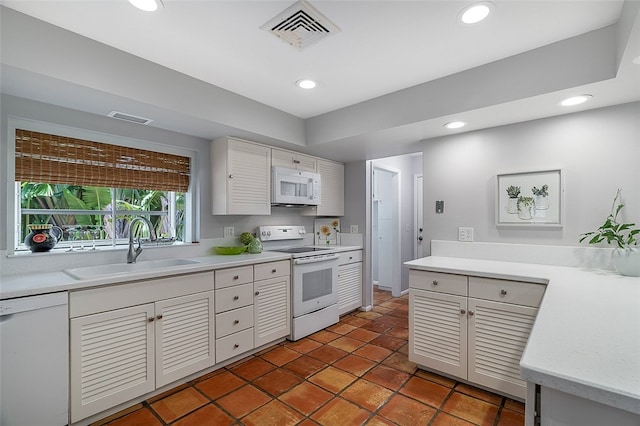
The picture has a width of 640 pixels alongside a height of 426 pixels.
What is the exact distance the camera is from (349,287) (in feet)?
12.5

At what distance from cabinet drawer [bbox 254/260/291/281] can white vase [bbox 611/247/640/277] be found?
2487 mm

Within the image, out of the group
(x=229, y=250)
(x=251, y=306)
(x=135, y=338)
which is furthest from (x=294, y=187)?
(x=135, y=338)

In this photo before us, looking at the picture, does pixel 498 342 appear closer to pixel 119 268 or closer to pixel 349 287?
pixel 349 287

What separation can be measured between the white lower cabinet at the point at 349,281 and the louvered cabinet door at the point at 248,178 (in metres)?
1.23

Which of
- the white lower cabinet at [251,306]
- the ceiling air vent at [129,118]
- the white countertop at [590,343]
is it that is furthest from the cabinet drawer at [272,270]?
the white countertop at [590,343]

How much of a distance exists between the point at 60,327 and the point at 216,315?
989 millimetres

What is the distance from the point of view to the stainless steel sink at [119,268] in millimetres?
2019

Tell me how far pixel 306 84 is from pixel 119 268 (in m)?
2.06

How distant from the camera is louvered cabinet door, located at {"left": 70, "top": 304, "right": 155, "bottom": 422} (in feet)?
5.77

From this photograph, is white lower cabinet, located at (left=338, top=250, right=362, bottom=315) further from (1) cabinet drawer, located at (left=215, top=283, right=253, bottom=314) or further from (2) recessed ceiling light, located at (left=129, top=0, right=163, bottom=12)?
(2) recessed ceiling light, located at (left=129, top=0, right=163, bottom=12)

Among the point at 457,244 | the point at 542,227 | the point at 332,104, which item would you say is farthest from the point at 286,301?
the point at 542,227

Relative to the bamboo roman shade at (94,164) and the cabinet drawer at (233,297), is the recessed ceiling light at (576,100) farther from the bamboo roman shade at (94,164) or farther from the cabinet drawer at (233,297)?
the bamboo roman shade at (94,164)

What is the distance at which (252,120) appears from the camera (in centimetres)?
278

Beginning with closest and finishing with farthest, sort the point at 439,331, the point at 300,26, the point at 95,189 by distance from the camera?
the point at 300,26 → the point at 439,331 → the point at 95,189
